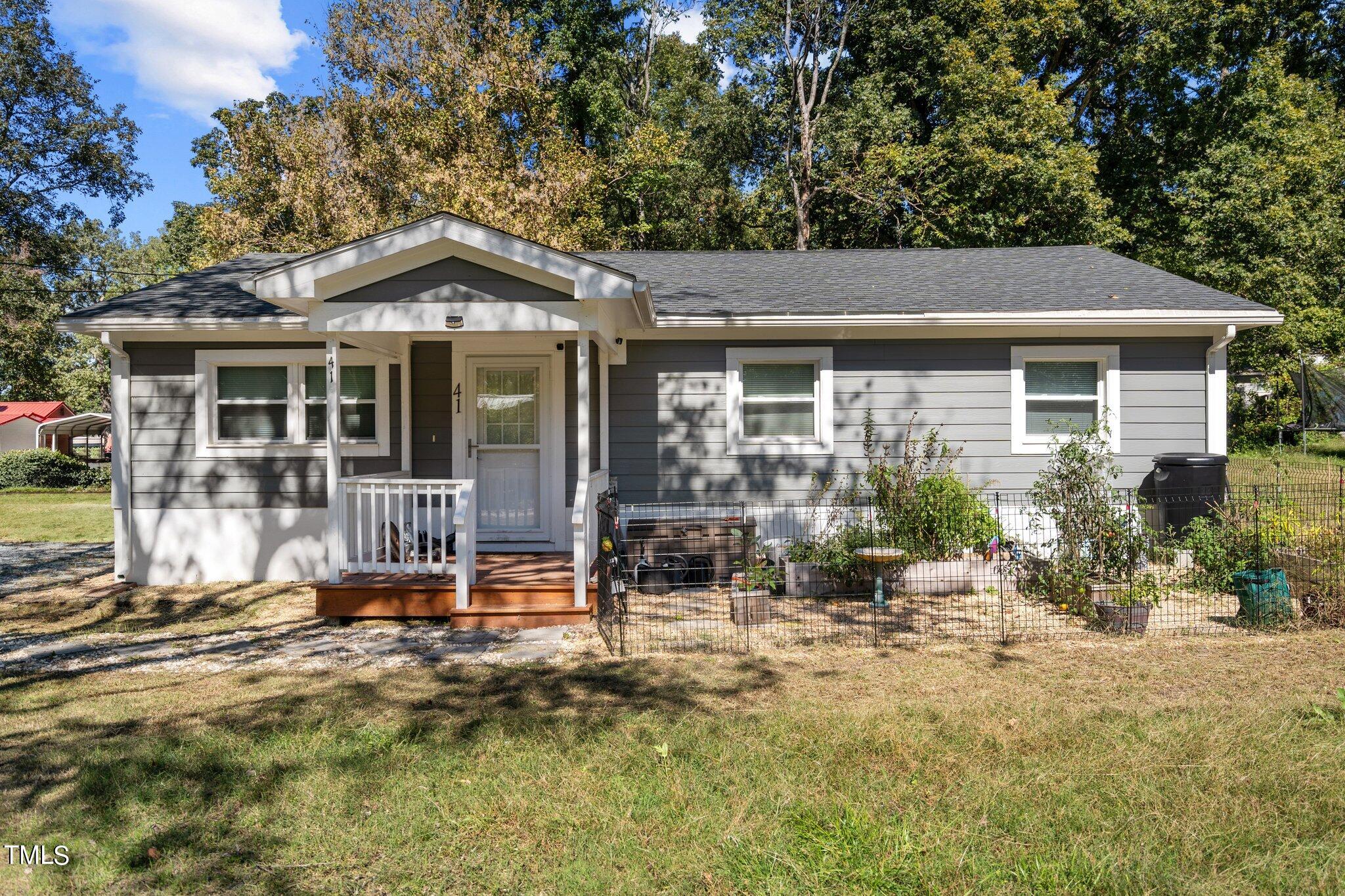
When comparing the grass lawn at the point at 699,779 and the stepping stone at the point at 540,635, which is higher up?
the grass lawn at the point at 699,779

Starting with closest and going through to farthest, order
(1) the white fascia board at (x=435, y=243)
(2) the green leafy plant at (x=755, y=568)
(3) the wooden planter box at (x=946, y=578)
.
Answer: (1) the white fascia board at (x=435, y=243) → (2) the green leafy plant at (x=755, y=568) → (3) the wooden planter box at (x=946, y=578)

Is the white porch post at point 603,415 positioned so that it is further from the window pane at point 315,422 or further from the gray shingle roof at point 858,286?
the window pane at point 315,422

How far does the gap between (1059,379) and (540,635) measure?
679 cm

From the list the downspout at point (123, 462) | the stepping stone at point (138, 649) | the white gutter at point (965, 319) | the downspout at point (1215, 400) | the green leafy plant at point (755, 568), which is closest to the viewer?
the stepping stone at point (138, 649)

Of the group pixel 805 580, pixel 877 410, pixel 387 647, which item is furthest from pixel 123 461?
pixel 877 410

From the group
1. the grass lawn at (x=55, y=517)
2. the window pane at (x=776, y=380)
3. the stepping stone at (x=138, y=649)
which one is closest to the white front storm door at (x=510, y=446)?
the window pane at (x=776, y=380)

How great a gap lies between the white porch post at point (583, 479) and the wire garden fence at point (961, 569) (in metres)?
0.26

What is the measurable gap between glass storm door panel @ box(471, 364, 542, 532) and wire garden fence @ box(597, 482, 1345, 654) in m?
1.23

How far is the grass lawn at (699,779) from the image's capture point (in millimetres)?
2846

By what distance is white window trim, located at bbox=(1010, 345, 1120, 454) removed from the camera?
884 centimetres

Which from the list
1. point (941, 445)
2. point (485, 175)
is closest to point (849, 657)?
point (941, 445)

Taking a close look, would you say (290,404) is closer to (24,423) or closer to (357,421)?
(357,421)

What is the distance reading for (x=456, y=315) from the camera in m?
6.74

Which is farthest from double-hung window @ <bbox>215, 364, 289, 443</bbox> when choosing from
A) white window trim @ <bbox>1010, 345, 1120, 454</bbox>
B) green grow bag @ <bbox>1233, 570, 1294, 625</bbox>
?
green grow bag @ <bbox>1233, 570, 1294, 625</bbox>
